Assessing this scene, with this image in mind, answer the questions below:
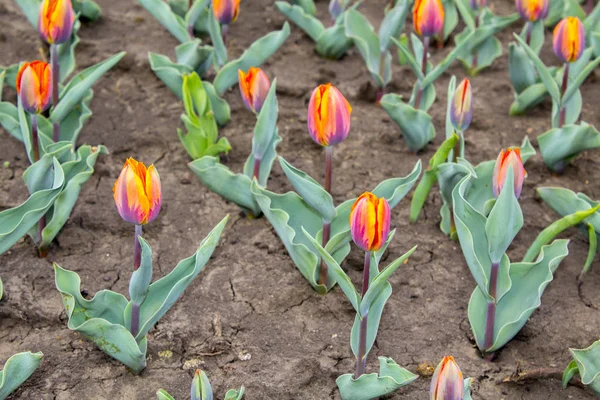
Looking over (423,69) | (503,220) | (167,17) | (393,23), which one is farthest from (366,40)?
(503,220)

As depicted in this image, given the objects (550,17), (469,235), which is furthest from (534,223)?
(550,17)

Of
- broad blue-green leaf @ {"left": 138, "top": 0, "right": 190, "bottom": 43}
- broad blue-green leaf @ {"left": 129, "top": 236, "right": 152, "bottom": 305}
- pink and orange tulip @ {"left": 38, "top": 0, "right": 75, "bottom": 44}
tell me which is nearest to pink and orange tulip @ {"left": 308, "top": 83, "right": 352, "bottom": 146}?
broad blue-green leaf @ {"left": 129, "top": 236, "right": 152, "bottom": 305}

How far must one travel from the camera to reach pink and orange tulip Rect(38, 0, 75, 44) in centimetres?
277

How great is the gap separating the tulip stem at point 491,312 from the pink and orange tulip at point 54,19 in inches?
57.9

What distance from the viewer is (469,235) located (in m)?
2.30

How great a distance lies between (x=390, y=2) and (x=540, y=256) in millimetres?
1840

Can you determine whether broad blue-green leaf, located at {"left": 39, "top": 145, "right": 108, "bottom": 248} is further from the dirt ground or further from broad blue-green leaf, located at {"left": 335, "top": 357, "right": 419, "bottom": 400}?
broad blue-green leaf, located at {"left": 335, "top": 357, "right": 419, "bottom": 400}

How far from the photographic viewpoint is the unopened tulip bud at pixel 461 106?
2.66 metres

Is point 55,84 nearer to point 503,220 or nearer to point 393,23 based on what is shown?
point 393,23

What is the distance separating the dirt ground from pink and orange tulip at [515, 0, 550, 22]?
361 mm

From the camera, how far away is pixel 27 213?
2.38 m

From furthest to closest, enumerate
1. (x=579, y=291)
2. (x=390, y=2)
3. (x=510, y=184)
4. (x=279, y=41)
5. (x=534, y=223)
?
(x=390, y=2) → (x=279, y=41) → (x=534, y=223) → (x=579, y=291) → (x=510, y=184)

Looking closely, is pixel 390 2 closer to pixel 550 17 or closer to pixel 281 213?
pixel 550 17

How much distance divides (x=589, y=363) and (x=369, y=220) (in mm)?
673
